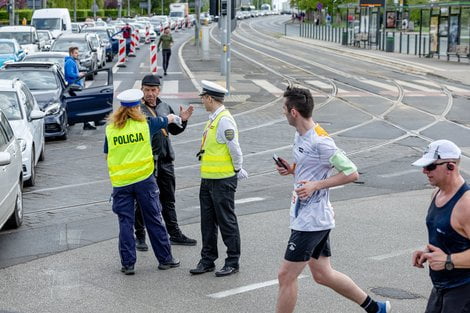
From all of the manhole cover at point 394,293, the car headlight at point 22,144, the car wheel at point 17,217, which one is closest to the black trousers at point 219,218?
the manhole cover at point 394,293

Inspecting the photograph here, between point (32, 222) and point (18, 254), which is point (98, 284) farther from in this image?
point (32, 222)

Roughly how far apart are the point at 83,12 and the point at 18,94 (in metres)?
92.0

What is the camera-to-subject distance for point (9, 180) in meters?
10.0

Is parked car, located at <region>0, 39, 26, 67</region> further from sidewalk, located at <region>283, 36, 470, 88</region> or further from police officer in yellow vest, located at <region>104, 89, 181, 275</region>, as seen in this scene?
police officer in yellow vest, located at <region>104, 89, 181, 275</region>

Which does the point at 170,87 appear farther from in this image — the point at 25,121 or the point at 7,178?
the point at 7,178

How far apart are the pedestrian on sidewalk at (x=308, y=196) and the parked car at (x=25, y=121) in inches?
285

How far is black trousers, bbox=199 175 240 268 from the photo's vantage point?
28.5 ft

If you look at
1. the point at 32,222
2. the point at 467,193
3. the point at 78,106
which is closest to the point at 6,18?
the point at 78,106

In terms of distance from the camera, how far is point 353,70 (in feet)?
Result: 132

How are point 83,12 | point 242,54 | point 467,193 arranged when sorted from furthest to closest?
point 83,12, point 242,54, point 467,193

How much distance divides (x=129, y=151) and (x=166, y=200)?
1.32 m

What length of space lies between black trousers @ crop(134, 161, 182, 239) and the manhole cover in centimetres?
255

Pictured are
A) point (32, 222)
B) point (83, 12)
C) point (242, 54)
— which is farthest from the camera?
point (83, 12)

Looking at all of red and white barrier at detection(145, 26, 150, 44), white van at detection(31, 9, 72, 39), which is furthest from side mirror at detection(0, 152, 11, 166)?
red and white barrier at detection(145, 26, 150, 44)
